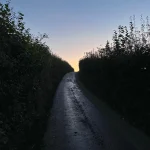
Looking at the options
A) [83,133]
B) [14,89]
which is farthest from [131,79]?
[14,89]

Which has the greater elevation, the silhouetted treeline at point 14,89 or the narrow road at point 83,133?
the silhouetted treeline at point 14,89

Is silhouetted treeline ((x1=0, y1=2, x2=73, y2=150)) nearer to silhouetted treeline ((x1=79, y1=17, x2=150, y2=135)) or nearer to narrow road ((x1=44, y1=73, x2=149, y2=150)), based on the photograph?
narrow road ((x1=44, y1=73, x2=149, y2=150))

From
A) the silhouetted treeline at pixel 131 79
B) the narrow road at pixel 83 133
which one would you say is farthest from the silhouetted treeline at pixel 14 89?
the silhouetted treeline at pixel 131 79

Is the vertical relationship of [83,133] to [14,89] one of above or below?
below

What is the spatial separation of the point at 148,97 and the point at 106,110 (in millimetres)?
4701

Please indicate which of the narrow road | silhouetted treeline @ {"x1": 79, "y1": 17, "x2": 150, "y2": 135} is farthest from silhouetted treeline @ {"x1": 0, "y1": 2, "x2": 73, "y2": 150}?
silhouetted treeline @ {"x1": 79, "y1": 17, "x2": 150, "y2": 135}

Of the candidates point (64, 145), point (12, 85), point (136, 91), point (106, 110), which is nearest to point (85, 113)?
point (106, 110)

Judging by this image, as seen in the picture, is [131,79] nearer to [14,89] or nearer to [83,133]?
[83,133]

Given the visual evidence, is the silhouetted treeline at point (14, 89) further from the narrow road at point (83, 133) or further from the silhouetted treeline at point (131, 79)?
the silhouetted treeline at point (131, 79)

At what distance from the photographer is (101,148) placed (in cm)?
919

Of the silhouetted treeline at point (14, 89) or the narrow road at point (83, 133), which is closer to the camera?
the silhouetted treeline at point (14, 89)

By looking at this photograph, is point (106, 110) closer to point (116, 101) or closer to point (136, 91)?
point (116, 101)

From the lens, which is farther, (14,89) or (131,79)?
(131,79)

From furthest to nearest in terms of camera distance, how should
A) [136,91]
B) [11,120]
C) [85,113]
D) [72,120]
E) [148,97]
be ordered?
[85,113]
[72,120]
[136,91]
[148,97]
[11,120]
